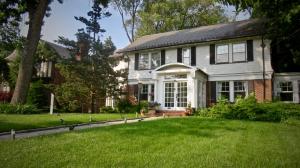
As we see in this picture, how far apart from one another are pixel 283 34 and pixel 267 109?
4320 millimetres

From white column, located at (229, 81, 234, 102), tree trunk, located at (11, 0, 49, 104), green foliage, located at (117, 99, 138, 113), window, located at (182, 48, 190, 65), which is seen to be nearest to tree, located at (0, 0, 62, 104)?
tree trunk, located at (11, 0, 49, 104)

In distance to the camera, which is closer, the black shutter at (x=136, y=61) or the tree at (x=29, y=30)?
the tree at (x=29, y=30)

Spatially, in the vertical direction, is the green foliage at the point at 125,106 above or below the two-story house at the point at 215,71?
below

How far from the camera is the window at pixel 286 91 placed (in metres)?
16.5

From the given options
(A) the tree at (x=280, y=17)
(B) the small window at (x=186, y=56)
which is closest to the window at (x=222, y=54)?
(B) the small window at (x=186, y=56)

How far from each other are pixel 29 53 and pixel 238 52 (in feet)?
47.2

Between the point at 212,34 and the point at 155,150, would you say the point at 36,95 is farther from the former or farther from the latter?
the point at 155,150

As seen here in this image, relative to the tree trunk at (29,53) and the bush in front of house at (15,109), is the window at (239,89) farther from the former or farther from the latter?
the tree trunk at (29,53)

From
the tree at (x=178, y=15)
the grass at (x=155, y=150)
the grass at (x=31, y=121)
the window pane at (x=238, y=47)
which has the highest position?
the tree at (x=178, y=15)

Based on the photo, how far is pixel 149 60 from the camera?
21219 millimetres

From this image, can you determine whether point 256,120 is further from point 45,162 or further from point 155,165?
point 45,162

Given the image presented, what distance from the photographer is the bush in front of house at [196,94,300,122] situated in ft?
40.5

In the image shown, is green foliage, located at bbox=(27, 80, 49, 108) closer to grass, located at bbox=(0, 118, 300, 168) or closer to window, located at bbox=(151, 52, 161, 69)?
window, located at bbox=(151, 52, 161, 69)

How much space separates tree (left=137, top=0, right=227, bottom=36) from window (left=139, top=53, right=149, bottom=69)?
13.2 meters
